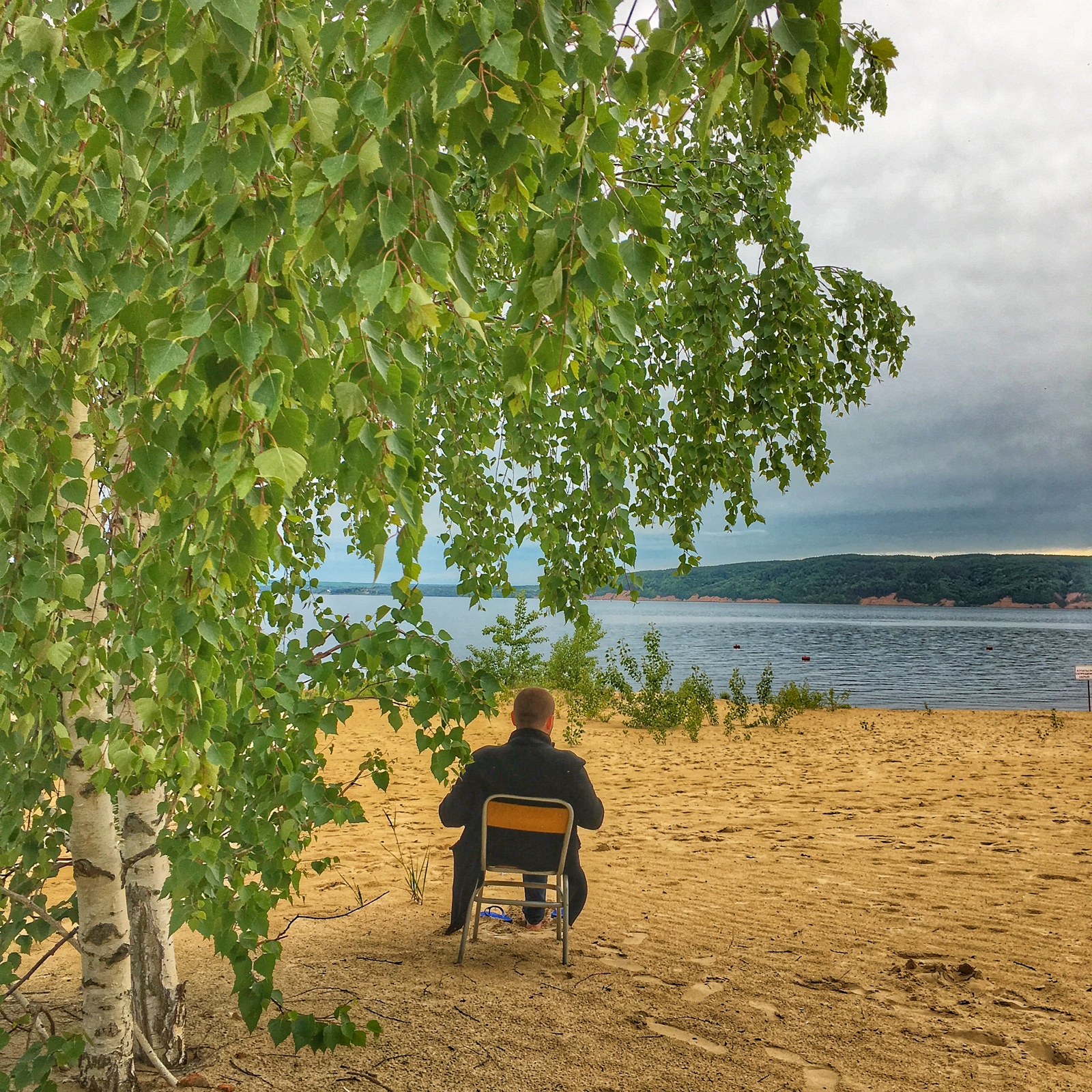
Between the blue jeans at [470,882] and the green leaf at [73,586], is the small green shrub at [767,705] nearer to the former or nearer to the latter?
the blue jeans at [470,882]

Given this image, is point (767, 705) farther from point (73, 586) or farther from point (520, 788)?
point (73, 586)

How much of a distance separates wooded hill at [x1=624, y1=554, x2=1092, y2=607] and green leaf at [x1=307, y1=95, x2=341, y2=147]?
5116 centimetres

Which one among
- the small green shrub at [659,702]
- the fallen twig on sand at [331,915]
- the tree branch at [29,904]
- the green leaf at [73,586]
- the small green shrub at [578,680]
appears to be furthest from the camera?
the small green shrub at [578,680]

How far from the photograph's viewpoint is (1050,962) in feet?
11.8

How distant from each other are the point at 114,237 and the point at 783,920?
14.4 ft

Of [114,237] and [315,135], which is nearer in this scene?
[315,135]

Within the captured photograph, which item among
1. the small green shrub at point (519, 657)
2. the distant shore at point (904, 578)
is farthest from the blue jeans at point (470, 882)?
the distant shore at point (904, 578)

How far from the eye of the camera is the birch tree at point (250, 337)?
2.79ft

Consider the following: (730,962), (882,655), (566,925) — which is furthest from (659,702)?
(882,655)

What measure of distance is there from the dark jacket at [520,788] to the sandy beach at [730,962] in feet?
1.66

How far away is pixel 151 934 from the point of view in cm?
259

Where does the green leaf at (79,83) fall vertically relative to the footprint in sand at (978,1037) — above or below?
above

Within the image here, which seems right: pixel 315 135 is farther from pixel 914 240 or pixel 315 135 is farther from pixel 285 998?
pixel 914 240

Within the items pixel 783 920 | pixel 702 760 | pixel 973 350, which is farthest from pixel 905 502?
pixel 783 920
